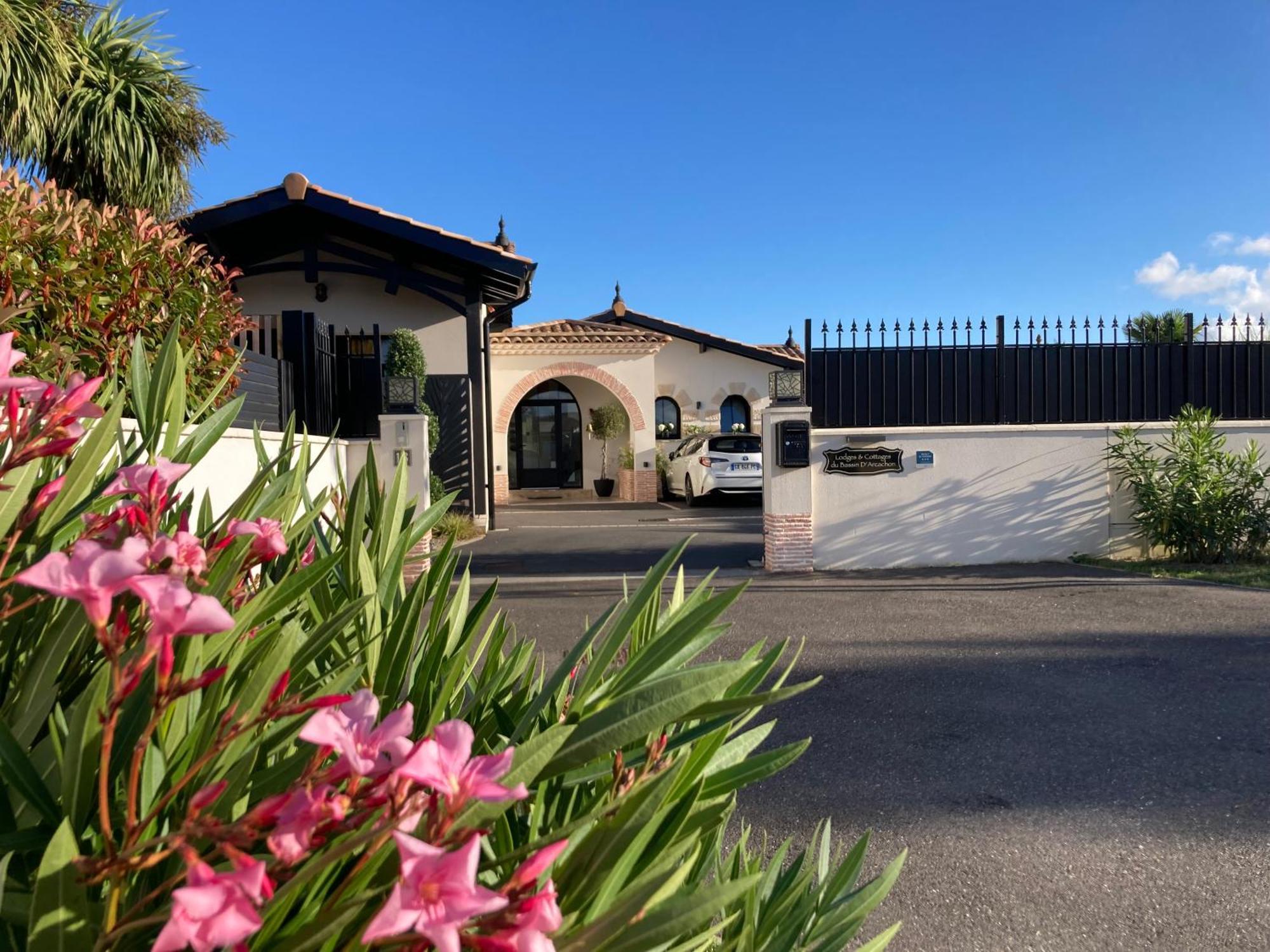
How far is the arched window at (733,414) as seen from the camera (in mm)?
22531

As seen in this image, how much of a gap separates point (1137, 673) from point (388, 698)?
204 inches

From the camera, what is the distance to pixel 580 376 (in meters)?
19.5

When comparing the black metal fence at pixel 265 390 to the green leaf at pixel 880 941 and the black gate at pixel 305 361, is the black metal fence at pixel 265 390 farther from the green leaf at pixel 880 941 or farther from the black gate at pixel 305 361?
the green leaf at pixel 880 941

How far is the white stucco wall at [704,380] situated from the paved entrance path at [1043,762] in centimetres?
1522

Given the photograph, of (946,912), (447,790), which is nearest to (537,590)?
(946,912)

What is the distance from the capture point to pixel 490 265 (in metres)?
12.7

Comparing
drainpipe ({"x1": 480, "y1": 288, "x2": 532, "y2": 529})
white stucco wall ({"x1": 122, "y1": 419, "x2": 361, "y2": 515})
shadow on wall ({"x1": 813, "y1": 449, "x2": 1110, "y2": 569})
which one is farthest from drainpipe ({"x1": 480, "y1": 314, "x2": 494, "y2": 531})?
white stucco wall ({"x1": 122, "y1": 419, "x2": 361, "y2": 515})

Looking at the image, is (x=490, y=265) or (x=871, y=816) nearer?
(x=871, y=816)

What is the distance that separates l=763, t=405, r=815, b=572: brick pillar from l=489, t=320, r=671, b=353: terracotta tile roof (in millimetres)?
10562

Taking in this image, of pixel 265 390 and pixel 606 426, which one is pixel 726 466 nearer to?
→ pixel 606 426

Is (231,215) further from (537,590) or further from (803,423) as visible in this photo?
(803,423)

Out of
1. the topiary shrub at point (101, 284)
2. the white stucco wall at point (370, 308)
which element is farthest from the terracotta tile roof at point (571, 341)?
the topiary shrub at point (101, 284)

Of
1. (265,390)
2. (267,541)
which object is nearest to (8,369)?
(267,541)

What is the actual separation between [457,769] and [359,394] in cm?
990
